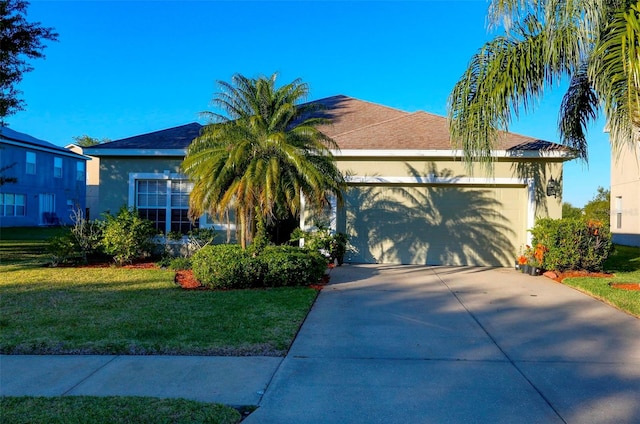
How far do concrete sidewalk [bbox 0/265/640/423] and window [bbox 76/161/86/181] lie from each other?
35595 mm

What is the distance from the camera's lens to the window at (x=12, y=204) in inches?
1179

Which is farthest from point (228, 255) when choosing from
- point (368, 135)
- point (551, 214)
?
point (551, 214)

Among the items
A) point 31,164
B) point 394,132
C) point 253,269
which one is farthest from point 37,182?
point 253,269

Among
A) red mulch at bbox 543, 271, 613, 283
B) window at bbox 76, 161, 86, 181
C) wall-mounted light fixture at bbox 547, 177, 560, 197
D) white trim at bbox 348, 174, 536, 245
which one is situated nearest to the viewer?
red mulch at bbox 543, 271, 613, 283

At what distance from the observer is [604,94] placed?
8664 millimetres

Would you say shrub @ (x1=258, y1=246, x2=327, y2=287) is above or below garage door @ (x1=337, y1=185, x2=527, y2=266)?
below

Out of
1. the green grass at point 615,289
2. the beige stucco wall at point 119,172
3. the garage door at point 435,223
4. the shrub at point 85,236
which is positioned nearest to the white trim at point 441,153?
the garage door at point 435,223

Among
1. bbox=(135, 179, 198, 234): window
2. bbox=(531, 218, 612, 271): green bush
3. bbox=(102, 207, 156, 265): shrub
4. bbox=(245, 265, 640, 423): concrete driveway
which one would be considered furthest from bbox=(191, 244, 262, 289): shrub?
bbox=(531, 218, 612, 271): green bush

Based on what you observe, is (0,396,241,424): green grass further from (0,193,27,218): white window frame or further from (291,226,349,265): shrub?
(0,193,27,218): white window frame

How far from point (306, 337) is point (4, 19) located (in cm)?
1189

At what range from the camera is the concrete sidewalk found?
389 centimetres

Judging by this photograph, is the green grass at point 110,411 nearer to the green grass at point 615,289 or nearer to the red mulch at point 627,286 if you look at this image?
the green grass at point 615,289

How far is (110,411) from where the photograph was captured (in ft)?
12.1

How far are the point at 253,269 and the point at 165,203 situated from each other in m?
6.07
